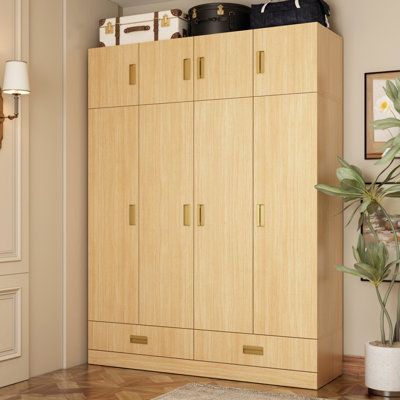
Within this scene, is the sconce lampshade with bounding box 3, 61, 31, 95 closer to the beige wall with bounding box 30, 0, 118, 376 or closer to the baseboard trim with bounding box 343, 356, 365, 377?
the beige wall with bounding box 30, 0, 118, 376

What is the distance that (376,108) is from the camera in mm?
5070

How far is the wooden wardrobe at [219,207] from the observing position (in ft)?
15.7

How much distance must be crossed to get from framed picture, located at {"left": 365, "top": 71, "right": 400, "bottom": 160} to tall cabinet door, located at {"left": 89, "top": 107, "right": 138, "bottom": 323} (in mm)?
1627

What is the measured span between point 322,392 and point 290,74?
203 centimetres

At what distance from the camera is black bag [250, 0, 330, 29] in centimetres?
486

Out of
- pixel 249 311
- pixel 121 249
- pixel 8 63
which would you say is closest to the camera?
pixel 8 63

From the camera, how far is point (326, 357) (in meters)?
4.87

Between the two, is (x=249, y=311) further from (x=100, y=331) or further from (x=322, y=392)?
(x=100, y=331)

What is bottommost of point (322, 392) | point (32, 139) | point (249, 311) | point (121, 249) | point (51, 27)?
point (322, 392)

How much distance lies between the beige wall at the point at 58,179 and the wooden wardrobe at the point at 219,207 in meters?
0.11

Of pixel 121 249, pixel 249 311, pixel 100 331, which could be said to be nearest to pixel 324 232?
pixel 249 311

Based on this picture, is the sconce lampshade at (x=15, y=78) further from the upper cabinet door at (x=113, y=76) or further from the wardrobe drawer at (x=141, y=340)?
the wardrobe drawer at (x=141, y=340)

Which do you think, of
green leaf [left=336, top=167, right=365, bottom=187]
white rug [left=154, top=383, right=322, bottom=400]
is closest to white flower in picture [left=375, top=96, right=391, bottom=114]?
green leaf [left=336, top=167, right=365, bottom=187]

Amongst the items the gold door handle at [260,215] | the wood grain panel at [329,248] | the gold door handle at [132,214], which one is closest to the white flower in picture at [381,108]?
the wood grain panel at [329,248]
